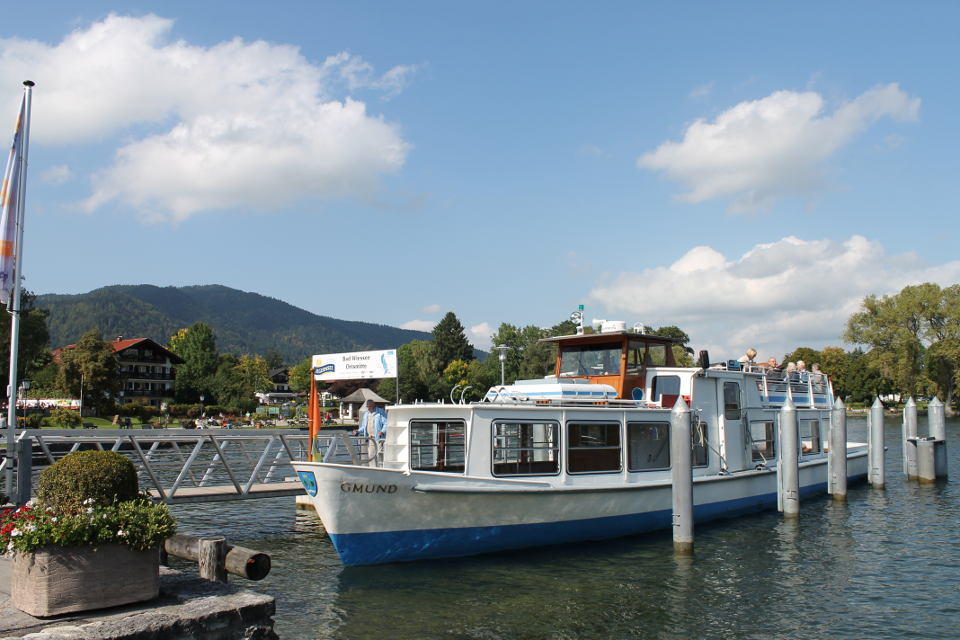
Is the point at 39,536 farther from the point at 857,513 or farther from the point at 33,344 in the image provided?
the point at 33,344

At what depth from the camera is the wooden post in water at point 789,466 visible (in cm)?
1861

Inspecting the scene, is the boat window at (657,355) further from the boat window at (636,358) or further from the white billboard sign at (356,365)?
the white billboard sign at (356,365)

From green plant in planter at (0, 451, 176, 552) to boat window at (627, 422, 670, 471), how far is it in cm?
1094

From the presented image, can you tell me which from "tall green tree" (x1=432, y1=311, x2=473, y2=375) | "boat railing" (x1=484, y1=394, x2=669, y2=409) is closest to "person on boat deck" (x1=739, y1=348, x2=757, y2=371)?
"boat railing" (x1=484, y1=394, x2=669, y2=409)

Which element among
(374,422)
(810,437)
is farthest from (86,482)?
(810,437)

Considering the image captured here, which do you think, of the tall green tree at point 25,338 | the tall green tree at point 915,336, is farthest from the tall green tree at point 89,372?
the tall green tree at point 915,336

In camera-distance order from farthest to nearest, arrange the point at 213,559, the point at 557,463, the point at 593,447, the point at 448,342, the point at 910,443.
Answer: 1. the point at 448,342
2. the point at 910,443
3. the point at 593,447
4. the point at 557,463
5. the point at 213,559

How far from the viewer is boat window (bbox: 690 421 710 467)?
57.7 ft

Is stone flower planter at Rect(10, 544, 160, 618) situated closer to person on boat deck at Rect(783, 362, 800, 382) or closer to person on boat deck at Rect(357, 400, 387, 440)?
person on boat deck at Rect(357, 400, 387, 440)

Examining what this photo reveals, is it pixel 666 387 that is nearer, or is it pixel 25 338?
pixel 666 387

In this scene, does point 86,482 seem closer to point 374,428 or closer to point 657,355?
point 374,428

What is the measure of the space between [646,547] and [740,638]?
500 centimetres

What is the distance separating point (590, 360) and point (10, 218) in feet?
42.8

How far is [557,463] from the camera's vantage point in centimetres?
1508
